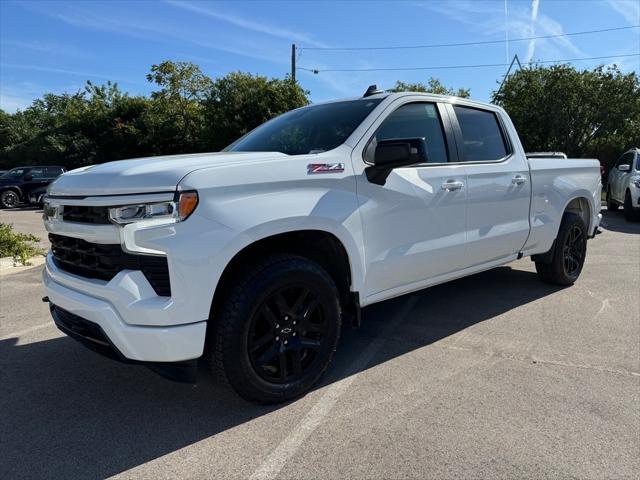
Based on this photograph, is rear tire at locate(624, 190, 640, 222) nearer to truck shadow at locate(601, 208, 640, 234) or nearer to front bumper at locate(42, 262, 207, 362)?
truck shadow at locate(601, 208, 640, 234)

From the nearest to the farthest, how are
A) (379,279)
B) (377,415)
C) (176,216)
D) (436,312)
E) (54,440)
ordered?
(176,216), (54,440), (377,415), (379,279), (436,312)

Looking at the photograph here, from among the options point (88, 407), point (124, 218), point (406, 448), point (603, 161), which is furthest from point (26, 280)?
point (603, 161)

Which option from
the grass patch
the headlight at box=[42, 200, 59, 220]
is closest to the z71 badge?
the headlight at box=[42, 200, 59, 220]

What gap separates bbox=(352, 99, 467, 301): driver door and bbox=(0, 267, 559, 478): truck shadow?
2.17ft

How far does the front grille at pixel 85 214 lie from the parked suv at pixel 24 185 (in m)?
19.5

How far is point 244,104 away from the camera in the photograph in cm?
2275

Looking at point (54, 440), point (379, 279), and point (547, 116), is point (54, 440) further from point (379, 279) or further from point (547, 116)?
point (547, 116)

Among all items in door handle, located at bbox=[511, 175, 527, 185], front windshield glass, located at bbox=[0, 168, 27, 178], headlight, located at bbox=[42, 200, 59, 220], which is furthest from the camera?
front windshield glass, located at bbox=[0, 168, 27, 178]

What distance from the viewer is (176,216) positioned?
99.2 inches

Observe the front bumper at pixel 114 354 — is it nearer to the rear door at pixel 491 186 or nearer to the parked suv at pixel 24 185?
the rear door at pixel 491 186

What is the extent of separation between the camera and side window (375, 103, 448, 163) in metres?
3.65

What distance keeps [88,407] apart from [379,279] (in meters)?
2.03

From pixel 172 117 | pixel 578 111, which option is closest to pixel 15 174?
pixel 172 117

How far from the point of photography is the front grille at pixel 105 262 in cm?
250
